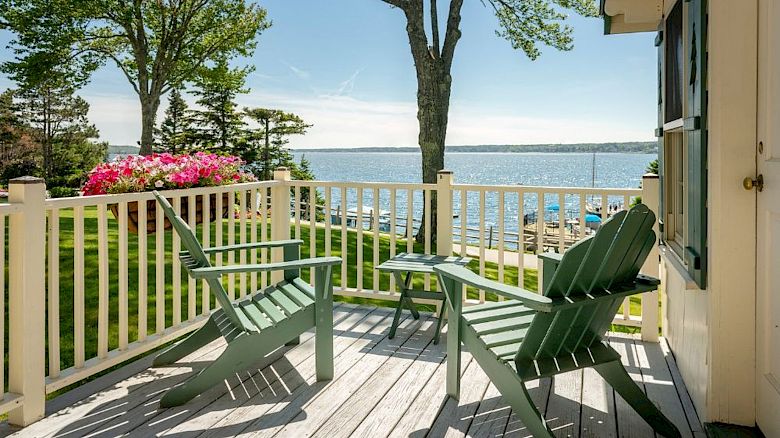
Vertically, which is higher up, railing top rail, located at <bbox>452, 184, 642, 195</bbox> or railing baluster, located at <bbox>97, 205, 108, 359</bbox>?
railing top rail, located at <bbox>452, 184, 642, 195</bbox>

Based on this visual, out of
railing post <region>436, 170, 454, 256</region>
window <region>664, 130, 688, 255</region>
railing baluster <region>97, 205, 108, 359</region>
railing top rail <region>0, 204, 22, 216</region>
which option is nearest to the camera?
railing top rail <region>0, 204, 22, 216</region>

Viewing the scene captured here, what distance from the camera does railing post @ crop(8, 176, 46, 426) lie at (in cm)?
230

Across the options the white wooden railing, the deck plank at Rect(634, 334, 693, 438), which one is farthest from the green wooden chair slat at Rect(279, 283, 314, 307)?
the deck plank at Rect(634, 334, 693, 438)

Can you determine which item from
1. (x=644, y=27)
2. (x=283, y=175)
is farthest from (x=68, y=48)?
(x=644, y=27)

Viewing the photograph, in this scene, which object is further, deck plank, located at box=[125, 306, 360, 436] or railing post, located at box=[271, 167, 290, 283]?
railing post, located at box=[271, 167, 290, 283]

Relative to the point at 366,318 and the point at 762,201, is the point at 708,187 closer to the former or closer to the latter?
the point at 762,201

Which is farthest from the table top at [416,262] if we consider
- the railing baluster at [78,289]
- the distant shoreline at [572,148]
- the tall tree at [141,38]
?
the distant shoreline at [572,148]

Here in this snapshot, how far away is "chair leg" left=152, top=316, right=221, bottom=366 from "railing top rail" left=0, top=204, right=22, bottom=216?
107 centimetres

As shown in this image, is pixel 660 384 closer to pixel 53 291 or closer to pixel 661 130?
pixel 661 130

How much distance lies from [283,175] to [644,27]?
9.36ft

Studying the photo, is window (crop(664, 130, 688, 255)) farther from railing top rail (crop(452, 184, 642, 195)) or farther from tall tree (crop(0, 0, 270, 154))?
tall tree (crop(0, 0, 270, 154))

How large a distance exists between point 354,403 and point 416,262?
1.29m

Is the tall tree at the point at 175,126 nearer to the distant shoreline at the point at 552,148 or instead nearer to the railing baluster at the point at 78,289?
the distant shoreline at the point at 552,148

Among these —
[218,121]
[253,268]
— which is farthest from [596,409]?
[218,121]
